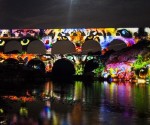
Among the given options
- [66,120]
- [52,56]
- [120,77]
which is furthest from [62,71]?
[66,120]

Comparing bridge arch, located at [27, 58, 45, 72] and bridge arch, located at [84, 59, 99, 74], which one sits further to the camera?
bridge arch, located at [27, 58, 45, 72]

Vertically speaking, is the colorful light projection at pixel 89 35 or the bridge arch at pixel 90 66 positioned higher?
the colorful light projection at pixel 89 35

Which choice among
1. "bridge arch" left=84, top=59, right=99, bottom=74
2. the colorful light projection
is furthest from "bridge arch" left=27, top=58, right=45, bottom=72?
"bridge arch" left=84, top=59, right=99, bottom=74

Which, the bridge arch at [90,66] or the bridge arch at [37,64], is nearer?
the bridge arch at [90,66]

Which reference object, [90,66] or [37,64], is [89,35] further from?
[37,64]

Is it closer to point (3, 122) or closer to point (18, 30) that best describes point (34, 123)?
point (3, 122)

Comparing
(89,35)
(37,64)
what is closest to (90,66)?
(89,35)

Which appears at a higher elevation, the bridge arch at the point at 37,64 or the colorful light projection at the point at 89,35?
the colorful light projection at the point at 89,35

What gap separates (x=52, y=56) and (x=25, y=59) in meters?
8.25

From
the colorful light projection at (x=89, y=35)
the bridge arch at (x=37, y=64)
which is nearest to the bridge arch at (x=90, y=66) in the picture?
the colorful light projection at (x=89, y=35)

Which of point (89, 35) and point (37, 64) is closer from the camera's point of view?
point (89, 35)

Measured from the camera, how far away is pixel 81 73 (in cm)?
11525

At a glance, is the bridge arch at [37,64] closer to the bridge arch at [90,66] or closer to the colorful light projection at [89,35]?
the colorful light projection at [89,35]

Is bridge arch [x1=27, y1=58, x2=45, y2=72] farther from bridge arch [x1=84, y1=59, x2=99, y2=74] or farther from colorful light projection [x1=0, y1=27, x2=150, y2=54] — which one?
bridge arch [x1=84, y1=59, x2=99, y2=74]
